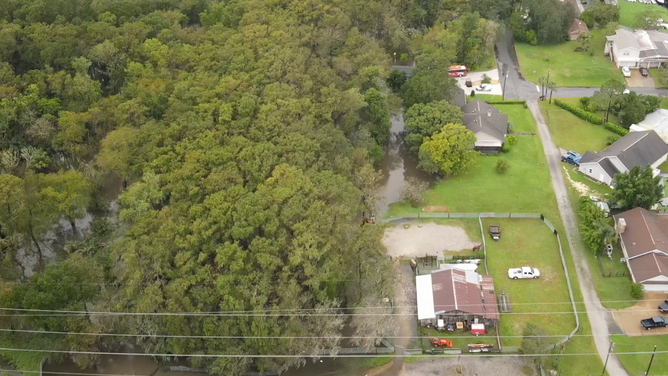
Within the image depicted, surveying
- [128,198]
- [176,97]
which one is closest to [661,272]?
[128,198]

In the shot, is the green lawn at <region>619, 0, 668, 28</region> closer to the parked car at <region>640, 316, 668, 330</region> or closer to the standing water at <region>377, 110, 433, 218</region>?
the standing water at <region>377, 110, 433, 218</region>

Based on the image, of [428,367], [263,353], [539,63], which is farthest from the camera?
[539,63]

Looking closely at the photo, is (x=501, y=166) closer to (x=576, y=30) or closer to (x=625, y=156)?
(x=625, y=156)

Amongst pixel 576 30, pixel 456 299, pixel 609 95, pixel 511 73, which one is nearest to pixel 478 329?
pixel 456 299

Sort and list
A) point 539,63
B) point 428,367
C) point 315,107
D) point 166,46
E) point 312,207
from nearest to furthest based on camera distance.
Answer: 1. point 428,367
2. point 312,207
3. point 315,107
4. point 166,46
5. point 539,63

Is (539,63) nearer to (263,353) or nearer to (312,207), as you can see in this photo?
(312,207)

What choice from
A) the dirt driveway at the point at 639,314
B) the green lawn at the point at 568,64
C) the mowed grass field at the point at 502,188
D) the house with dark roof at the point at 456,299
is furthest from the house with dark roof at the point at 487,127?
the dirt driveway at the point at 639,314

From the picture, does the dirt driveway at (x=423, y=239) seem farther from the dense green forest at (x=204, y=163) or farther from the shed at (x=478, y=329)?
the shed at (x=478, y=329)
